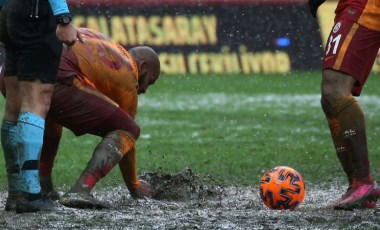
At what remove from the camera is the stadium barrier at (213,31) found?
21.9 metres

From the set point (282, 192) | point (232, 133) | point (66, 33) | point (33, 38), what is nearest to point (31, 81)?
point (33, 38)

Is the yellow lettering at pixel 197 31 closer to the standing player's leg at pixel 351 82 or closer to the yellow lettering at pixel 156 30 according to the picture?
the yellow lettering at pixel 156 30

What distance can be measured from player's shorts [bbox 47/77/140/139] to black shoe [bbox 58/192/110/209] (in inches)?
22.1

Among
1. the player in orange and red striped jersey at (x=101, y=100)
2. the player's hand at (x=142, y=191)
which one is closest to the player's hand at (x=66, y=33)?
the player in orange and red striped jersey at (x=101, y=100)

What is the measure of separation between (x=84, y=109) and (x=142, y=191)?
37.2 inches

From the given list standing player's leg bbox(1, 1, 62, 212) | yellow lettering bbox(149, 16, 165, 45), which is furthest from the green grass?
standing player's leg bbox(1, 1, 62, 212)

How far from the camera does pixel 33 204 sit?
21.7 feet

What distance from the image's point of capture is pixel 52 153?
26.1ft

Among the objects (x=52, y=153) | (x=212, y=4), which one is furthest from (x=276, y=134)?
(x=212, y=4)

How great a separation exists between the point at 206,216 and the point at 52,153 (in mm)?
1811

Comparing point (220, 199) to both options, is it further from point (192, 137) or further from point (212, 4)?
point (212, 4)

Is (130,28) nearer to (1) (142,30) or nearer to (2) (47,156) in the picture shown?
(1) (142,30)

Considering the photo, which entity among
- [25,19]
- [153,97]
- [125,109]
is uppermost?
[25,19]

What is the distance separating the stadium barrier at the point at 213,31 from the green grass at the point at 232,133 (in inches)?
41.1
